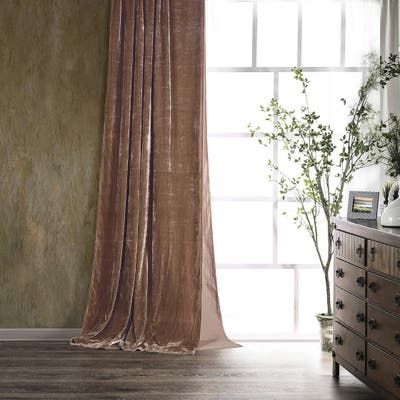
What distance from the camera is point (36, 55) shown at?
14.4ft

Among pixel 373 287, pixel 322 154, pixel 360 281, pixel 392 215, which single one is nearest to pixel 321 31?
pixel 322 154

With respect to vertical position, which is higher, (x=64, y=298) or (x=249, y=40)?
(x=249, y=40)

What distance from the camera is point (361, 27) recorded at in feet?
14.5

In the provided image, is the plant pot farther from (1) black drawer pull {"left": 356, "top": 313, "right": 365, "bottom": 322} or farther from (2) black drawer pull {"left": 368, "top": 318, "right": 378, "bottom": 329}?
(2) black drawer pull {"left": 368, "top": 318, "right": 378, "bottom": 329}

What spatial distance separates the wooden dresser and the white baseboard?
1730mm

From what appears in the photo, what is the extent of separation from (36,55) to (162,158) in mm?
1039

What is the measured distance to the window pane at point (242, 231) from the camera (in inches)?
179

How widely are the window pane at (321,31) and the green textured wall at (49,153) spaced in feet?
4.24

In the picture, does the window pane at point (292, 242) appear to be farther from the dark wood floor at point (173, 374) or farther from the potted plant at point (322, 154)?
the dark wood floor at point (173, 374)

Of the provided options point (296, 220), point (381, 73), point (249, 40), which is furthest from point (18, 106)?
point (381, 73)

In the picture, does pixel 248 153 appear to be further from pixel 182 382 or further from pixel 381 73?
pixel 182 382

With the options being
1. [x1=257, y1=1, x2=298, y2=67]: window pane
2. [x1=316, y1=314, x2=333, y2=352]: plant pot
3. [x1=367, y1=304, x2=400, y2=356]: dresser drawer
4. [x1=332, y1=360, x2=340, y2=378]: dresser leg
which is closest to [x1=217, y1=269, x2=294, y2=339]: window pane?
[x1=316, y1=314, x2=333, y2=352]: plant pot

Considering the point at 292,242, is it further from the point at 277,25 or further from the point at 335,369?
the point at 277,25

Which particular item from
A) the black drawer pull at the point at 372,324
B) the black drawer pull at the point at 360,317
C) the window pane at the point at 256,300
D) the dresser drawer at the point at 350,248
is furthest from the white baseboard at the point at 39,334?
the black drawer pull at the point at 372,324
